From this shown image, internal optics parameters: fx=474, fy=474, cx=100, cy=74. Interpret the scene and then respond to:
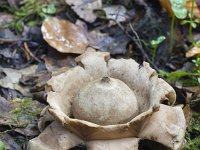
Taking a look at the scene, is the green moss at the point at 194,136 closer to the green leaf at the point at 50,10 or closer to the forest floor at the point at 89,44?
the forest floor at the point at 89,44

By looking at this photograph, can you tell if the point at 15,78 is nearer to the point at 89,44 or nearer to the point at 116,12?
the point at 89,44

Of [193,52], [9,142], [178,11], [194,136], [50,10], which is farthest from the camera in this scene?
[50,10]

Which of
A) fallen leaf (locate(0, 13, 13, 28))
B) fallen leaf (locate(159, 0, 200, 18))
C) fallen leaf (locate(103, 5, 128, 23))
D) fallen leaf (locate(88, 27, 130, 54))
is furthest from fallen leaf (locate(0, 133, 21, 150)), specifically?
fallen leaf (locate(159, 0, 200, 18))

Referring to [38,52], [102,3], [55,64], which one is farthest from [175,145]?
[102,3]

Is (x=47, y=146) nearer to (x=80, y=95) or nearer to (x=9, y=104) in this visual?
(x=80, y=95)

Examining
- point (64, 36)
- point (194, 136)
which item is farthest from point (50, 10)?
point (194, 136)

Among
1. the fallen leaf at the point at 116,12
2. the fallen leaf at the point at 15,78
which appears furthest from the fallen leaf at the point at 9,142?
the fallen leaf at the point at 116,12
